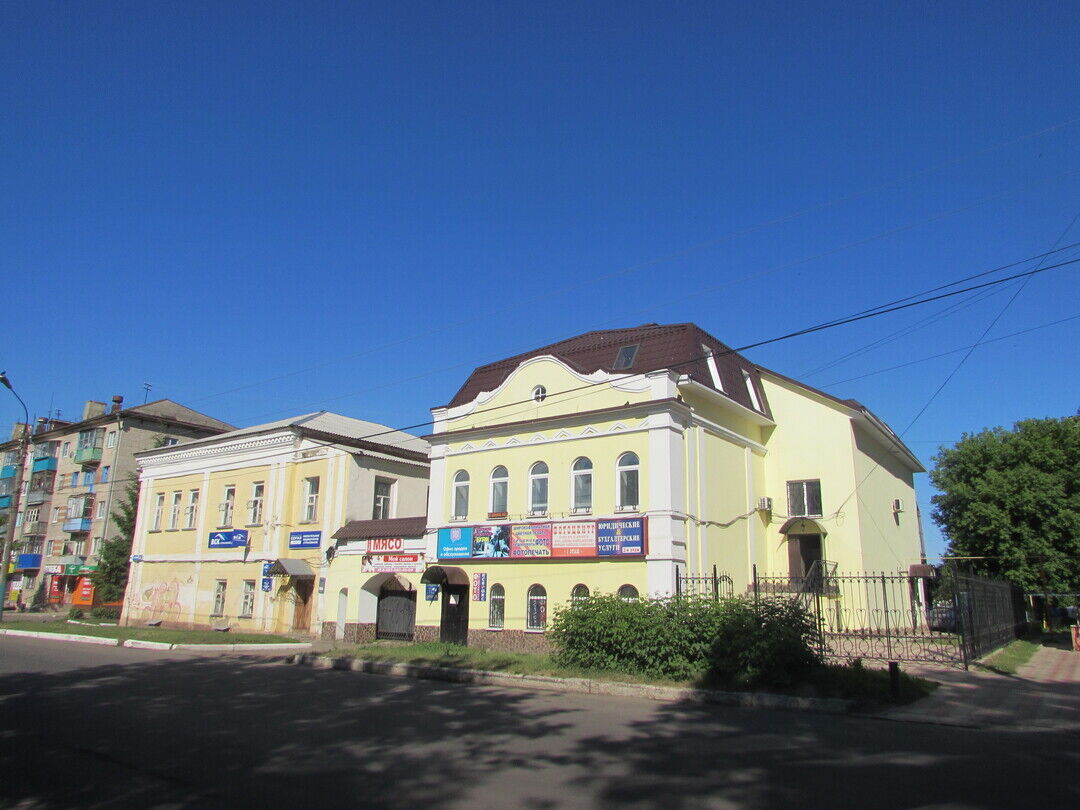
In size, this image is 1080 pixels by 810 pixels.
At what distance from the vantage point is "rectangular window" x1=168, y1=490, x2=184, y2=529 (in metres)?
34.2

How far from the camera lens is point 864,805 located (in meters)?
6.30

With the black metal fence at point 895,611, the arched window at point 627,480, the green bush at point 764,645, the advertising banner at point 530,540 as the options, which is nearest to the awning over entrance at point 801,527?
the black metal fence at point 895,611

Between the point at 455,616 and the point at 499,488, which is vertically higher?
the point at 499,488

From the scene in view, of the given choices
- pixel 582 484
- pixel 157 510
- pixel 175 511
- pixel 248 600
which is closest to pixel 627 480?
pixel 582 484

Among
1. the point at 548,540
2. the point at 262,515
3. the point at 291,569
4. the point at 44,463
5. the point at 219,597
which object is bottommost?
the point at 219,597

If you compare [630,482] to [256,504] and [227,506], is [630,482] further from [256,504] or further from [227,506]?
[227,506]

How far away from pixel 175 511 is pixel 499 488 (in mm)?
18795

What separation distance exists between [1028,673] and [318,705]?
45.4 ft

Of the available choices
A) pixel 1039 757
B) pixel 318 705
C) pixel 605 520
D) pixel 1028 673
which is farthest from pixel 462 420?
pixel 1039 757

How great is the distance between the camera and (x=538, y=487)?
892 inches

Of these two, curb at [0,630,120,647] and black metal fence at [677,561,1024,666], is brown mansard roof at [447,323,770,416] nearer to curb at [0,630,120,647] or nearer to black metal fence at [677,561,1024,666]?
black metal fence at [677,561,1024,666]

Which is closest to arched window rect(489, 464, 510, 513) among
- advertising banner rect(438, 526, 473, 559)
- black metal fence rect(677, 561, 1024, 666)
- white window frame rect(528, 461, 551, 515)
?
white window frame rect(528, 461, 551, 515)

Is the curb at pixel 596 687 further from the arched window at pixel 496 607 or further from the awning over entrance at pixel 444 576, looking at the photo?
the arched window at pixel 496 607

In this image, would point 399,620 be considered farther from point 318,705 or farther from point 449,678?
A: point 318,705
